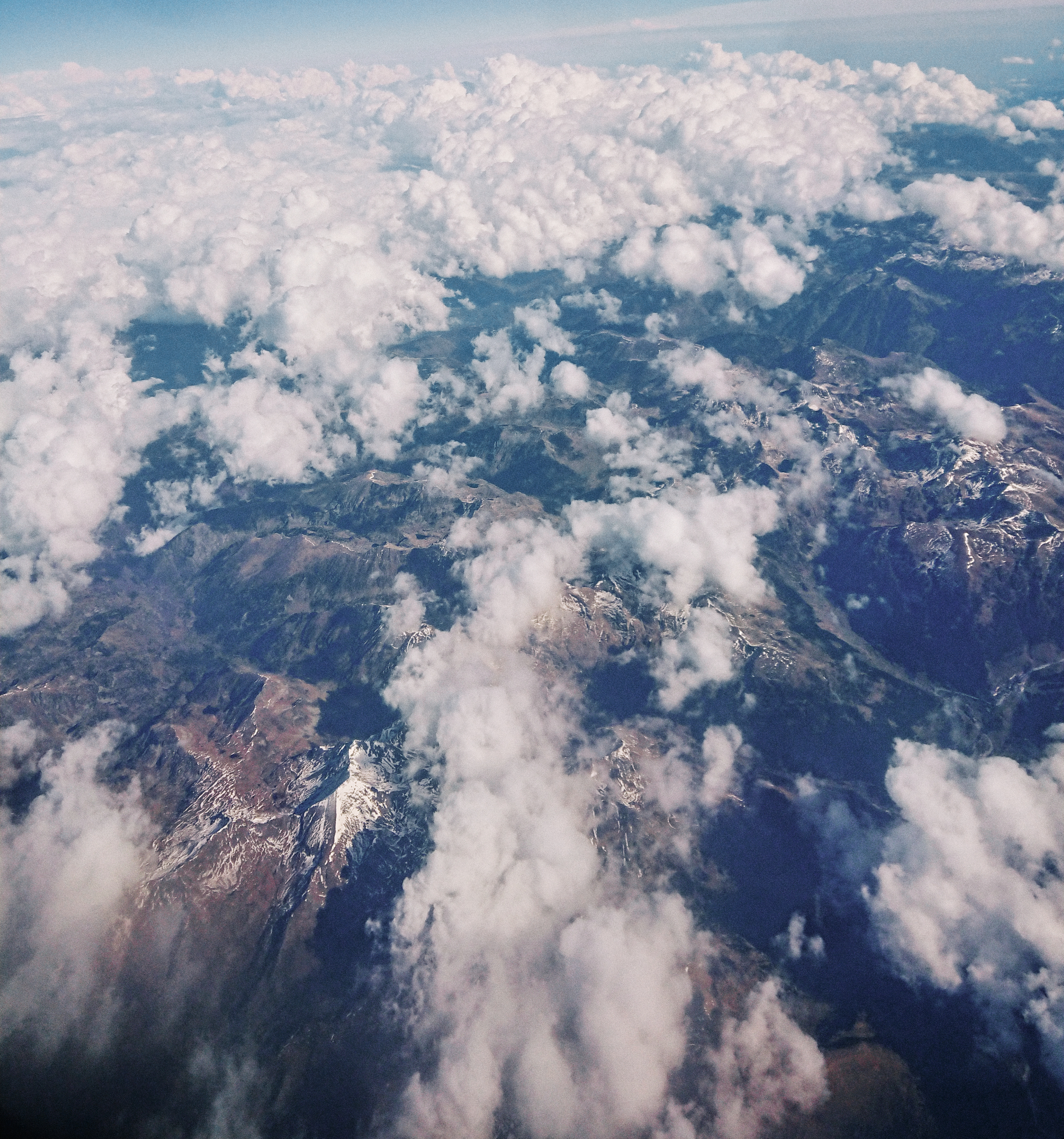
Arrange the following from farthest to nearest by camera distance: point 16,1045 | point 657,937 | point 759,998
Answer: point 657,937
point 759,998
point 16,1045

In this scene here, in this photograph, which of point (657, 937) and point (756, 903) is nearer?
point (657, 937)

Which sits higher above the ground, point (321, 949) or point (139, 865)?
point (139, 865)

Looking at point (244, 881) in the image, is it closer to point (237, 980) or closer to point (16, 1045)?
point (237, 980)

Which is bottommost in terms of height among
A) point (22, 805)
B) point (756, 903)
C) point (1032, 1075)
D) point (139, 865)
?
point (756, 903)

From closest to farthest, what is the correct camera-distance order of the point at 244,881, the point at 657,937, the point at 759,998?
1. the point at 759,998
2. the point at 657,937
3. the point at 244,881

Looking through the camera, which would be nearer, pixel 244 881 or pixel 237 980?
pixel 237 980

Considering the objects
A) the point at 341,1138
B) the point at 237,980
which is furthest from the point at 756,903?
the point at 237,980

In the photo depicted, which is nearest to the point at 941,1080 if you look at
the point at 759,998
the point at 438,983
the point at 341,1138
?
the point at 759,998

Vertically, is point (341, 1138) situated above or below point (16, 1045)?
below

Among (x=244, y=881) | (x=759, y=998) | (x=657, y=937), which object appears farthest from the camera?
(x=244, y=881)

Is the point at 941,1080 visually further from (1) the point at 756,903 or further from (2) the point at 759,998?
(1) the point at 756,903
